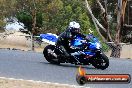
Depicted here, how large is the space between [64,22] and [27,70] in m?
30.6

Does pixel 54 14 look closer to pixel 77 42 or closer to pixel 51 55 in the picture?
pixel 51 55

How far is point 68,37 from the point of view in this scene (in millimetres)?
13883

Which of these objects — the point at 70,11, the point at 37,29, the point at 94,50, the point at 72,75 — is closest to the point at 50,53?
the point at 94,50

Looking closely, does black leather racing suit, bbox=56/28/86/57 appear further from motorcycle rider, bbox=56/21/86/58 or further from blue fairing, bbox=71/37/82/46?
blue fairing, bbox=71/37/82/46

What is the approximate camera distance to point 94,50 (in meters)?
13.5

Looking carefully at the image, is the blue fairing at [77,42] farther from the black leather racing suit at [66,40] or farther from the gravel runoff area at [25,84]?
the gravel runoff area at [25,84]

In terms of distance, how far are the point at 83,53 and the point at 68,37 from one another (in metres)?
0.73

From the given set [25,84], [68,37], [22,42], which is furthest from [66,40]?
[22,42]

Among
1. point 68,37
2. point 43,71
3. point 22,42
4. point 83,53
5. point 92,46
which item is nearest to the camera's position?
point 43,71

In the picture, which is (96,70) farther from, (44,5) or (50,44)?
(44,5)

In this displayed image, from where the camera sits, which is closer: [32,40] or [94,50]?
[94,50]

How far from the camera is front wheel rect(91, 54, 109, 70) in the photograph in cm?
1331

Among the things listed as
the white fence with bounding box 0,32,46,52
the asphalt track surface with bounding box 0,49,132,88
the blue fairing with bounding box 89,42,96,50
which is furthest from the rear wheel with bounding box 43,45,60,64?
the white fence with bounding box 0,32,46,52

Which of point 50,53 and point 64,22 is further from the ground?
point 50,53
